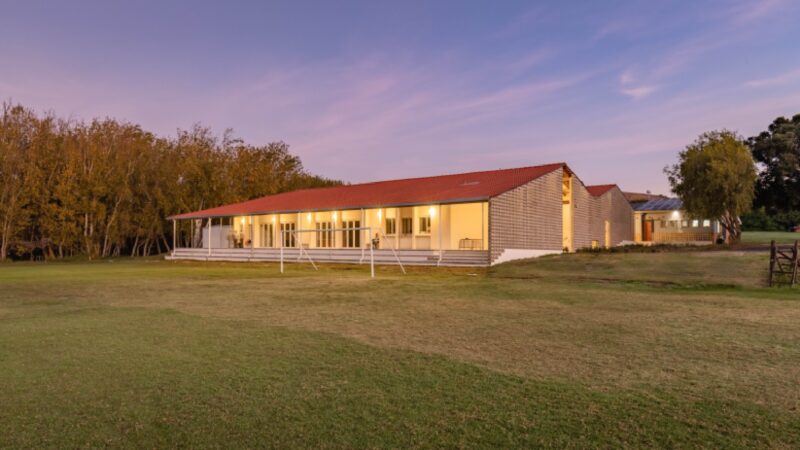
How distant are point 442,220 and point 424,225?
1.17m

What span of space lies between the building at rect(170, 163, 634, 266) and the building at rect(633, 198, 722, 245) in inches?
168

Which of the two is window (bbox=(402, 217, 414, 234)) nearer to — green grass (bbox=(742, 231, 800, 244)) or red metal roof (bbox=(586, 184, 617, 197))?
red metal roof (bbox=(586, 184, 617, 197))

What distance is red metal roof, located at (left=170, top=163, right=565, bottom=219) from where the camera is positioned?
1006 inches

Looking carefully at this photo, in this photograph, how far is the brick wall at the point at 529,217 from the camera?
920 inches

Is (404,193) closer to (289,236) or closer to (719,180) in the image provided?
(289,236)

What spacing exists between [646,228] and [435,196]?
81.9 ft

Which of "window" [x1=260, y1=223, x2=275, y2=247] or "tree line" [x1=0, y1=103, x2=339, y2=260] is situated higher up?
"tree line" [x1=0, y1=103, x2=339, y2=260]

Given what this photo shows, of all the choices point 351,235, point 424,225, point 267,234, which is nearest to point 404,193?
point 424,225

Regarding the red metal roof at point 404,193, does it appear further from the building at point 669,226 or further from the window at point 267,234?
the building at point 669,226

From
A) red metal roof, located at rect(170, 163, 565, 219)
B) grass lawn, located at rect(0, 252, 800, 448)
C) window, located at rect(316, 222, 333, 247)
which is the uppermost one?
red metal roof, located at rect(170, 163, 565, 219)

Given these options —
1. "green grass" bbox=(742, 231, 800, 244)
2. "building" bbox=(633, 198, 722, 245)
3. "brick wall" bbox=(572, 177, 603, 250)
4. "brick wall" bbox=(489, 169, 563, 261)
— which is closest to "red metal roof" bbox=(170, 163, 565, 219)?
"brick wall" bbox=(489, 169, 563, 261)

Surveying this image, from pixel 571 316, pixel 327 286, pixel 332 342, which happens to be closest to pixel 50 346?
pixel 332 342

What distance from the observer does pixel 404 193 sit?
29172 mm

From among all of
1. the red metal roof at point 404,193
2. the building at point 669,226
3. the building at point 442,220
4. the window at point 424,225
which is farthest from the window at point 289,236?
the building at point 669,226
